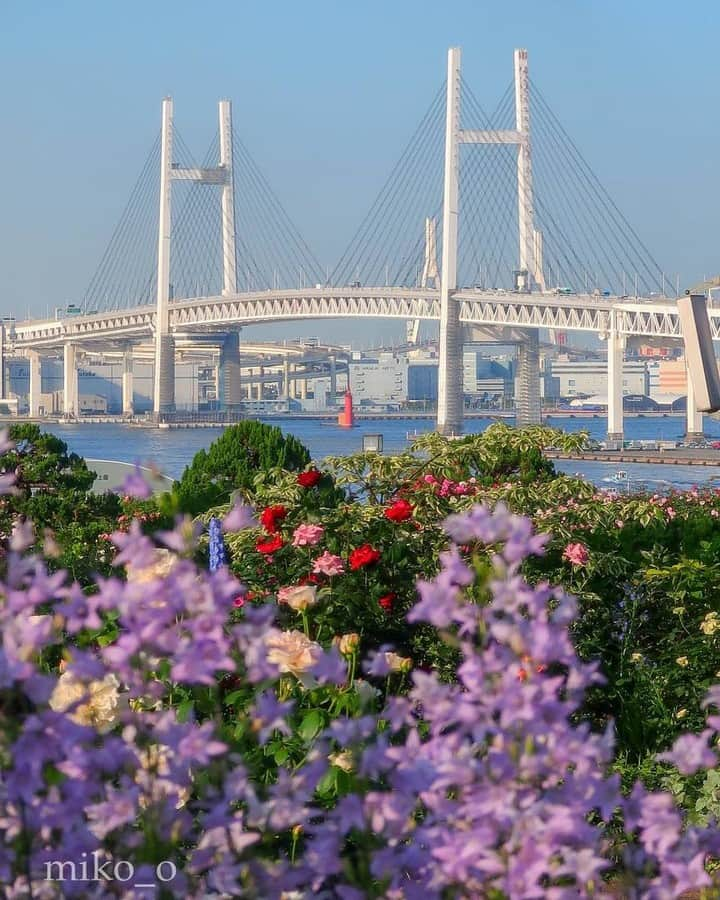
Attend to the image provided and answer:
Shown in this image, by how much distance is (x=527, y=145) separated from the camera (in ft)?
200

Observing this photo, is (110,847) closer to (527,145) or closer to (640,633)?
(640,633)

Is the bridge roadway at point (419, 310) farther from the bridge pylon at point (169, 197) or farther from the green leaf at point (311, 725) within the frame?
the green leaf at point (311, 725)

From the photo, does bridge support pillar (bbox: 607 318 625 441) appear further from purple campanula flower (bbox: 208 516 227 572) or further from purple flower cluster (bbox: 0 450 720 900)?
purple flower cluster (bbox: 0 450 720 900)

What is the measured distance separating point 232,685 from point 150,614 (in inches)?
102

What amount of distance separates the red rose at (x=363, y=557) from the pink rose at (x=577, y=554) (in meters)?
0.67

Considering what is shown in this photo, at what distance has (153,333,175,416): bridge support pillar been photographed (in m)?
77.3

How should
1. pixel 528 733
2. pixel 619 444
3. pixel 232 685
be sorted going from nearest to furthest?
pixel 528 733 → pixel 232 685 → pixel 619 444

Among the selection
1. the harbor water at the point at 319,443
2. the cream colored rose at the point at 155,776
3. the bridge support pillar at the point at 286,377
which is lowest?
the harbor water at the point at 319,443

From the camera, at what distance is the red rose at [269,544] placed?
5.00 metres

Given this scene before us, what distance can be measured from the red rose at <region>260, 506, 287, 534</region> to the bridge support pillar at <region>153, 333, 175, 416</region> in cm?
7237

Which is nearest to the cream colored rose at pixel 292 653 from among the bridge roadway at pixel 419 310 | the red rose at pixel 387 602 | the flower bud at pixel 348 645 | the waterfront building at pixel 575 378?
the flower bud at pixel 348 645

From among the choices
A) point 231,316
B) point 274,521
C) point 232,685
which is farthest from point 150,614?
point 231,316

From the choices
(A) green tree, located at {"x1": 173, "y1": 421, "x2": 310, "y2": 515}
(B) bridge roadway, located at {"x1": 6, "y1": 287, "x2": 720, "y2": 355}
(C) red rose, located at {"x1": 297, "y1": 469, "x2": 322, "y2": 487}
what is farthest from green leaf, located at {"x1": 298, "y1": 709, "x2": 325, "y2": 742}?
(B) bridge roadway, located at {"x1": 6, "y1": 287, "x2": 720, "y2": 355}

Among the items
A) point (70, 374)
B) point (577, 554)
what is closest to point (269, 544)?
point (577, 554)
